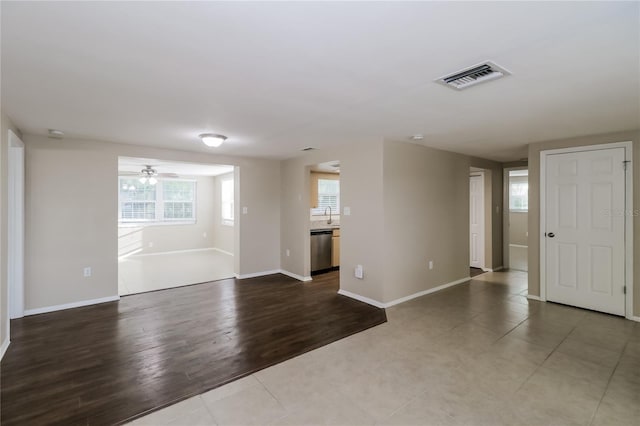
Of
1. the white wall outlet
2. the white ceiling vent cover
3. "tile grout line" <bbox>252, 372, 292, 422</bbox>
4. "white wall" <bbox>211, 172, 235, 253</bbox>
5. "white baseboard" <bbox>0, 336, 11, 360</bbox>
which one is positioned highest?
the white ceiling vent cover

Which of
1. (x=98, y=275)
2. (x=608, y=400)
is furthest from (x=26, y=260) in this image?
(x=608, y=400)

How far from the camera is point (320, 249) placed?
6.27 meters

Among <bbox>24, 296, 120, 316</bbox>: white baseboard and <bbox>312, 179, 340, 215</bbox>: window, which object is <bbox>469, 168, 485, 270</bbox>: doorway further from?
<bbox>24, 296, 120, 316</bbox>: white baseboard

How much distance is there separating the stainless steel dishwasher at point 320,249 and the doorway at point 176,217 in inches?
71.9

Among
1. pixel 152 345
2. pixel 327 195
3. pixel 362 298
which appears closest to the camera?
pixel 152 345

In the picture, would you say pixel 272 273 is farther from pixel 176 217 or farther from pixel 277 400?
pixel 176 217

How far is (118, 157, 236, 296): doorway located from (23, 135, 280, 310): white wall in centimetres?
222

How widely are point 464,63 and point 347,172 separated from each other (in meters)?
2.75

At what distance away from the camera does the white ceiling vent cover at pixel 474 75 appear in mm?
1988

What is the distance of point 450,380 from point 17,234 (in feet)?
16.4

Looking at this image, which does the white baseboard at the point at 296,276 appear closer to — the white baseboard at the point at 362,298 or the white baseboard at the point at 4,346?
the white baseboard at the point at 362,298

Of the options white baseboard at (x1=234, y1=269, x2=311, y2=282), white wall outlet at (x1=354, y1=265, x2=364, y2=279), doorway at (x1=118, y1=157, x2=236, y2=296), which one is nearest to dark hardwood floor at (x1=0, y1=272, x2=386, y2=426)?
white wall outlet at (x1=354, y1=265, x2=364, y2=279)

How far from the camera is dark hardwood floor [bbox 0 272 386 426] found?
2.20 m

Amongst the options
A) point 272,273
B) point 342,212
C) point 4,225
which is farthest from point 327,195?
point 4,225
